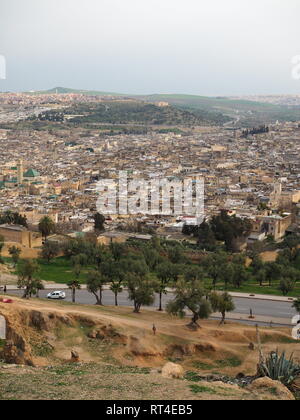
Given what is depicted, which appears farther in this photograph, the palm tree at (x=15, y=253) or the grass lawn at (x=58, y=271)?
the palm tree at (x=15, y=253)

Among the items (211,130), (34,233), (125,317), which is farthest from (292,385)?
(211,130)

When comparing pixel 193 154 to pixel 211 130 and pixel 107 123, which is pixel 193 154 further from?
pixel 107 123

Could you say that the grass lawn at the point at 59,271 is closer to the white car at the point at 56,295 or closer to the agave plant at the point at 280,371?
the white car at the point at 56,295

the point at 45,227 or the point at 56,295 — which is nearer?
the point at 56,295

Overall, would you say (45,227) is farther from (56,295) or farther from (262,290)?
(262,290)

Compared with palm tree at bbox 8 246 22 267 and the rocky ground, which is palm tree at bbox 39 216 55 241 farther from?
the rocky ground

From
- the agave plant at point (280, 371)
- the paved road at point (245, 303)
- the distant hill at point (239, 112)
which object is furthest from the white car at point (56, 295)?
the distant hill at point (239, 112)

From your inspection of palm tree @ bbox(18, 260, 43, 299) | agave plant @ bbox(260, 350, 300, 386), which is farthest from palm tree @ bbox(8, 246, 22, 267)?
agave plant @ bbox(260, 350, 300, 386)

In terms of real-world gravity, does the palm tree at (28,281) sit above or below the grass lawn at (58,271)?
above

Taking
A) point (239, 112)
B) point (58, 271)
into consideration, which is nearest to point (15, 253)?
point (58, 271)
